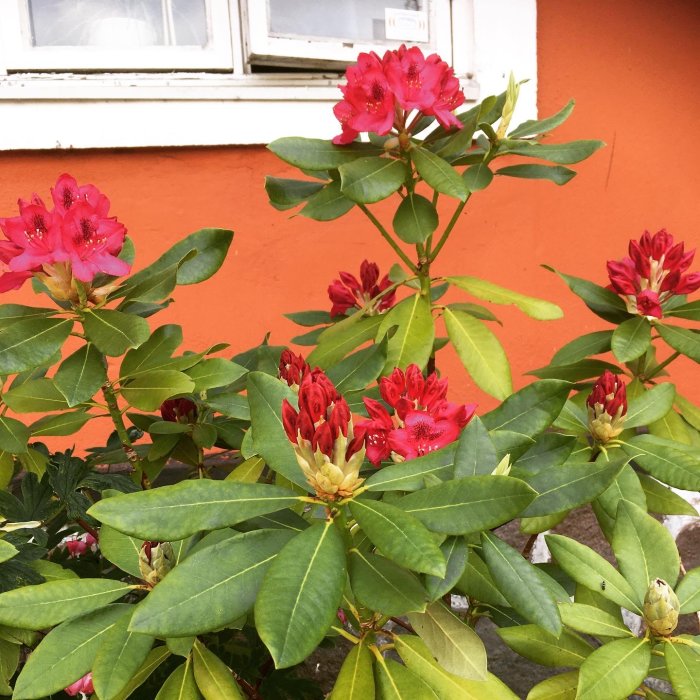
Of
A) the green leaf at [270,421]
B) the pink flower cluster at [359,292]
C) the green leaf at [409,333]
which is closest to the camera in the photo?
the green leaf at [270,421]

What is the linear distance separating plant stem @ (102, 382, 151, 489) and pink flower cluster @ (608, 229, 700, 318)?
102 cm

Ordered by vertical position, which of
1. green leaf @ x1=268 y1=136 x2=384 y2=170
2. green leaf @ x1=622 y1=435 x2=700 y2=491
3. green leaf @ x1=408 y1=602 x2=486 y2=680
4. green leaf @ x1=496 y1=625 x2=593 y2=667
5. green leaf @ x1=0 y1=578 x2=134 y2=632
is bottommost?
green leaf @ x1=496 y1=625 x2=593 y2=667

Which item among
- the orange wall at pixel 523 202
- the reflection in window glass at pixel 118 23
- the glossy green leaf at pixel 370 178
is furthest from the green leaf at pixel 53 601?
the reflection in window glass at pixel 118 23

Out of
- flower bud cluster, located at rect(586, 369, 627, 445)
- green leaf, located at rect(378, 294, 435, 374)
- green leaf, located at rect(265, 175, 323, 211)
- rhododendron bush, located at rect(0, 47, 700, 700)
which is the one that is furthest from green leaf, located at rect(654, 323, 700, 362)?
green leaf, located at rect(265, 175, 323, 211)

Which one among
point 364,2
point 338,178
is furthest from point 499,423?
point 364,2

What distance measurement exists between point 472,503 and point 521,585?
13cm

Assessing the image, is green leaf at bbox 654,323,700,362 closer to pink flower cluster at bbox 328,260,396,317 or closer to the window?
pink flower cluster at bbox 328,260,396,317

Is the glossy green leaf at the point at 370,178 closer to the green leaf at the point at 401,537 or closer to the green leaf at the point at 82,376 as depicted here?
the green leaf at the point at 82,376

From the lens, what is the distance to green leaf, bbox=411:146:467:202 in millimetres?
1270

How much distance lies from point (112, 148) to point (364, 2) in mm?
932

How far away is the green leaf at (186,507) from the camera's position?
30.5 inches

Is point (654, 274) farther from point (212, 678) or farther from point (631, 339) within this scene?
point (212, 678)

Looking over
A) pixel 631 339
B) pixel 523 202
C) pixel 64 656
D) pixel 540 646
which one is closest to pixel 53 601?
pixel 64 656

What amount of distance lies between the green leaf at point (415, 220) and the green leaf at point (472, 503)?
683mm
